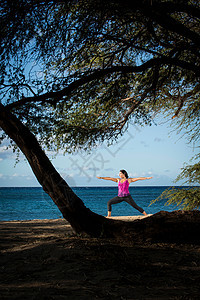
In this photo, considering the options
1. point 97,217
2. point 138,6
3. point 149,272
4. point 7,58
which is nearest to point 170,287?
point 149,272

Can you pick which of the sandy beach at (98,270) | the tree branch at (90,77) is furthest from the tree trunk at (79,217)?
the tree branch at (90,77)

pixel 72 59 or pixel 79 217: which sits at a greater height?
pixel 72 59

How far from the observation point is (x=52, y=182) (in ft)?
19.2

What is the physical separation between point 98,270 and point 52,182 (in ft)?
7.90

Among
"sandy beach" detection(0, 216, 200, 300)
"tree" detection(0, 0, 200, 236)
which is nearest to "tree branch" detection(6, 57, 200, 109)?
"tree" detection(0, 0, 200, 236)

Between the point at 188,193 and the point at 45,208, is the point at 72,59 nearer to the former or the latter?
the point at 188,193

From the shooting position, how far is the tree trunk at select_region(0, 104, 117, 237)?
5.89 m

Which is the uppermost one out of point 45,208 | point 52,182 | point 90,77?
point 90,77

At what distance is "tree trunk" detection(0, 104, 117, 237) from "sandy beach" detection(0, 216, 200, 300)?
42 cm

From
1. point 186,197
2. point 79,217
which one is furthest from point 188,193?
point 79,217

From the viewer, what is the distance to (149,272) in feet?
13.1

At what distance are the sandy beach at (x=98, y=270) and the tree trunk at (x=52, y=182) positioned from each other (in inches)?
16.4

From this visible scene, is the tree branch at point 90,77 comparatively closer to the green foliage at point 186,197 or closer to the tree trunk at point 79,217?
the tree trunk at point 79,217

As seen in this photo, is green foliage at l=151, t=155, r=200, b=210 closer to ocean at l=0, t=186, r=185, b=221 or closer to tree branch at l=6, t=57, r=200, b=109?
ocean at l=0, t=186, r=185, b=221
